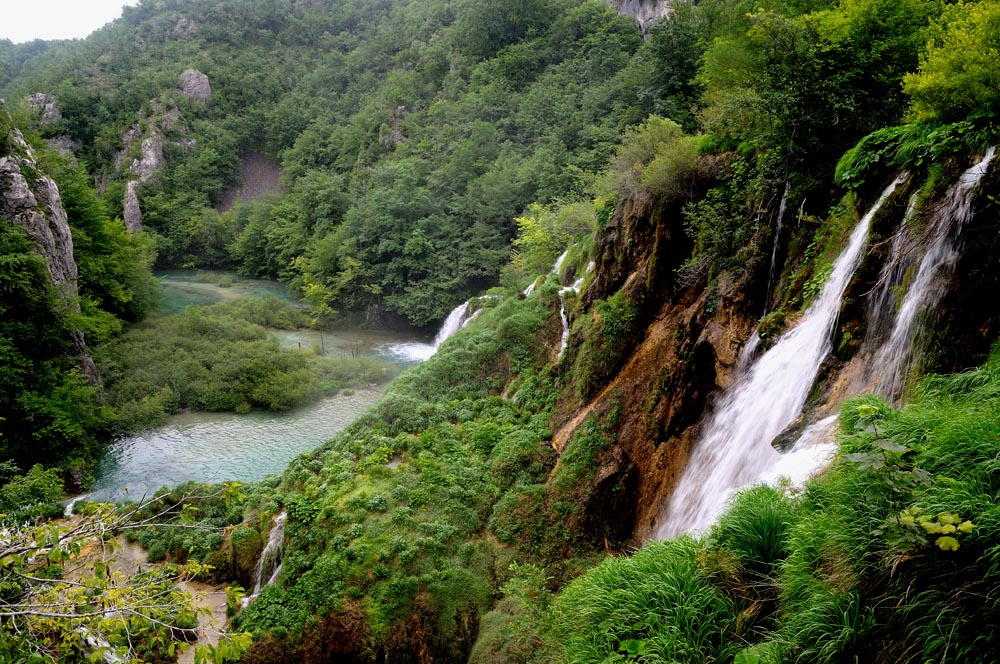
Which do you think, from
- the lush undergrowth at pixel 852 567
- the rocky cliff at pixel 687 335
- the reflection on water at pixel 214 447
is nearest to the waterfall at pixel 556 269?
the rocky cliff at pixel 687 335

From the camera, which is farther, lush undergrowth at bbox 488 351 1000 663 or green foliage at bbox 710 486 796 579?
green foliage at bbox 710 486 796 579

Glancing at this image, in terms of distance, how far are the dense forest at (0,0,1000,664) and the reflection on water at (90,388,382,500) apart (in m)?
0.85

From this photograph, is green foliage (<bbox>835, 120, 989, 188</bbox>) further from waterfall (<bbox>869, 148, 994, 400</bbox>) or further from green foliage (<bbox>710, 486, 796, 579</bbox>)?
green foliage (<bbox>710, 486, 796, 579</bbox>)

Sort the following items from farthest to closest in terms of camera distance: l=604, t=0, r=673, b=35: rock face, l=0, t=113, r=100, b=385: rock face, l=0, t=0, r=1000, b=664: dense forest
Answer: l=604, t=0, r=673, b=35: rock face < l=0, t=113, r=100, b=385: rock face < l=0, t=0, r=1000, b=664: dense forest

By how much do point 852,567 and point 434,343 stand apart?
27.3 meters

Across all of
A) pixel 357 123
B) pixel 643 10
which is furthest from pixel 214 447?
pixel 643 10

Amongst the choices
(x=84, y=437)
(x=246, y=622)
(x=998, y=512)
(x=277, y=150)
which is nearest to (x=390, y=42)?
(x=277, y=150)

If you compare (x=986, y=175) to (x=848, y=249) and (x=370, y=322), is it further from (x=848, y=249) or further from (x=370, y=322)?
(x=370, y=322)

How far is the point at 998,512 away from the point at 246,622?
1143 cm

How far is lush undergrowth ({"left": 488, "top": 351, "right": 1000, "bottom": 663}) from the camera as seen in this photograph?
330 centimetres

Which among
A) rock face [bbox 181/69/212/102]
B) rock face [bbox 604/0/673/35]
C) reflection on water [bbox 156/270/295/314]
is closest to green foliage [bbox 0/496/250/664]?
reflection on water [bbox 156/270/295/314]

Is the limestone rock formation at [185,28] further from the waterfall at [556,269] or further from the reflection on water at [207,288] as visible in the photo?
the waterfall at [556,269]

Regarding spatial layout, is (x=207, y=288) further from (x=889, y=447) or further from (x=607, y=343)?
(x=889, y=447)

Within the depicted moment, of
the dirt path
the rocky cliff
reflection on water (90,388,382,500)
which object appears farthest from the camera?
reflection on water (90,388,382,500)
